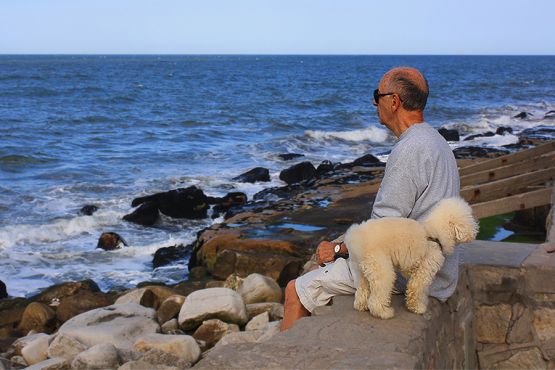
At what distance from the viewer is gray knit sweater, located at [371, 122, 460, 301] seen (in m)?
3.63

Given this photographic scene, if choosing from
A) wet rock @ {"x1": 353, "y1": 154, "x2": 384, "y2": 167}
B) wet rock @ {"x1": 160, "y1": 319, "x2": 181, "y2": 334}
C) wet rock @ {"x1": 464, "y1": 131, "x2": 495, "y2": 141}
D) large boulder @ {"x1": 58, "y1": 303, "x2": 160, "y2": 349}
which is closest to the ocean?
wet rock @ {"x1": 464, "y1": 131, "x2": 495, "y2": 141}

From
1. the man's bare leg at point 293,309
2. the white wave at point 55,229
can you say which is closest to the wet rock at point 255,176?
the white wave at point 55,229

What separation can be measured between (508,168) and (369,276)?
6.34m

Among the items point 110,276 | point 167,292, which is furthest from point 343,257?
point 110,276

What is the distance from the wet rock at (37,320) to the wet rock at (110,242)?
13.0 ft

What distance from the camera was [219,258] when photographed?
9820 mm

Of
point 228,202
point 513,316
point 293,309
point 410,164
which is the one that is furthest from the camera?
point 228,202

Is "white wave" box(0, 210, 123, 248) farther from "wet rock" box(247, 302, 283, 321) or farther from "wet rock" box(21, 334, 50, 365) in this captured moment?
"wet rock" box(247, 302, 283, 321)

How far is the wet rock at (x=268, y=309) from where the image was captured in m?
7.17

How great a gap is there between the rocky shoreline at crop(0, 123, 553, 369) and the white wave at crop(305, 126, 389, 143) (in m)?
13.1

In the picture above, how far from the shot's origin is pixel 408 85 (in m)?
3.73

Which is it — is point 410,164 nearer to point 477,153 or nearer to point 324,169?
point 324,169

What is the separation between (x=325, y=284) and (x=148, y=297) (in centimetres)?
498

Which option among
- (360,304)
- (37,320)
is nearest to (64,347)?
(37,320)
